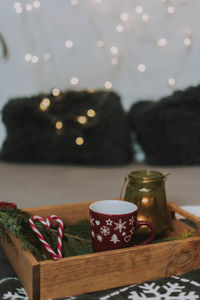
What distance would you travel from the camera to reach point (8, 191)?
4.66ft

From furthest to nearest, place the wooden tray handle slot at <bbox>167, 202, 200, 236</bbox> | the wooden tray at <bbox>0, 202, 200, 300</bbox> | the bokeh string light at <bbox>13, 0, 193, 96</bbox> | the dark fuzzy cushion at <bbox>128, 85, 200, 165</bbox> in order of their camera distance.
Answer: the bokeh string light at <bbox>13, 0, 193, 96</bbox>
the dark fuzzy cushion at <bbox>128, 85, 200, 165</bbox>
the wooden tray handle slot at <bbox>167, 202, 200, 236</bbox>
the wooden tray at <bbox>0, 202, 200, 300</bbox>

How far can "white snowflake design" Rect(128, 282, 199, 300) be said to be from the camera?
486mm

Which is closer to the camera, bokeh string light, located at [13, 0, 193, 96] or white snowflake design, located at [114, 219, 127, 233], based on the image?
white snowflake design, located at [114, 219, 127, 233]

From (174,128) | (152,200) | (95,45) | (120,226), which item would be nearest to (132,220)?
(120,226)

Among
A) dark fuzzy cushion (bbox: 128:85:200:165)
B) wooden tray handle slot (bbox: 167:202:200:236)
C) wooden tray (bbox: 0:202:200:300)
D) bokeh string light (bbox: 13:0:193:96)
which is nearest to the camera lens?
wooden tray (bbox: 0:202:200:300)

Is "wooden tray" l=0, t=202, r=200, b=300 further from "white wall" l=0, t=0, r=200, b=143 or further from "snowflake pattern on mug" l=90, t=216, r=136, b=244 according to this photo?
"white wall" l=0, t=0, r=200, b=143

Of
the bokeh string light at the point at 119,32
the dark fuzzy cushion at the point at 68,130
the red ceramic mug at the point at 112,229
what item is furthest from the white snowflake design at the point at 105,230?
the bokeh string light at the point at 119,32

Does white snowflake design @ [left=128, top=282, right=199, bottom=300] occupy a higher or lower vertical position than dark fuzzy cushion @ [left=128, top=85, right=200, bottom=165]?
lower

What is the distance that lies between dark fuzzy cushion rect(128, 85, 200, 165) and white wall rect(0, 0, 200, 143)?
0.45 m

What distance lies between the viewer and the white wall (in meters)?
2.19

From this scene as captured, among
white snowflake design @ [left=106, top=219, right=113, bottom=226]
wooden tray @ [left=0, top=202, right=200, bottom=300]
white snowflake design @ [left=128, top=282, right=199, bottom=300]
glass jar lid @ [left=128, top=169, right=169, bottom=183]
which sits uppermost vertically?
glass jar lid @ [left=128, top=169, right=169, bottom=183]

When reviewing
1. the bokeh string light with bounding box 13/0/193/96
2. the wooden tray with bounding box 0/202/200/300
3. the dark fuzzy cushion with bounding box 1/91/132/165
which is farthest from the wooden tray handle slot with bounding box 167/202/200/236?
the bokeh string light with bounding box 13/0/193/96

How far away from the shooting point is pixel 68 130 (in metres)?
1.88

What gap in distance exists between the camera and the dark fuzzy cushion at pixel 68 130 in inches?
72.9
